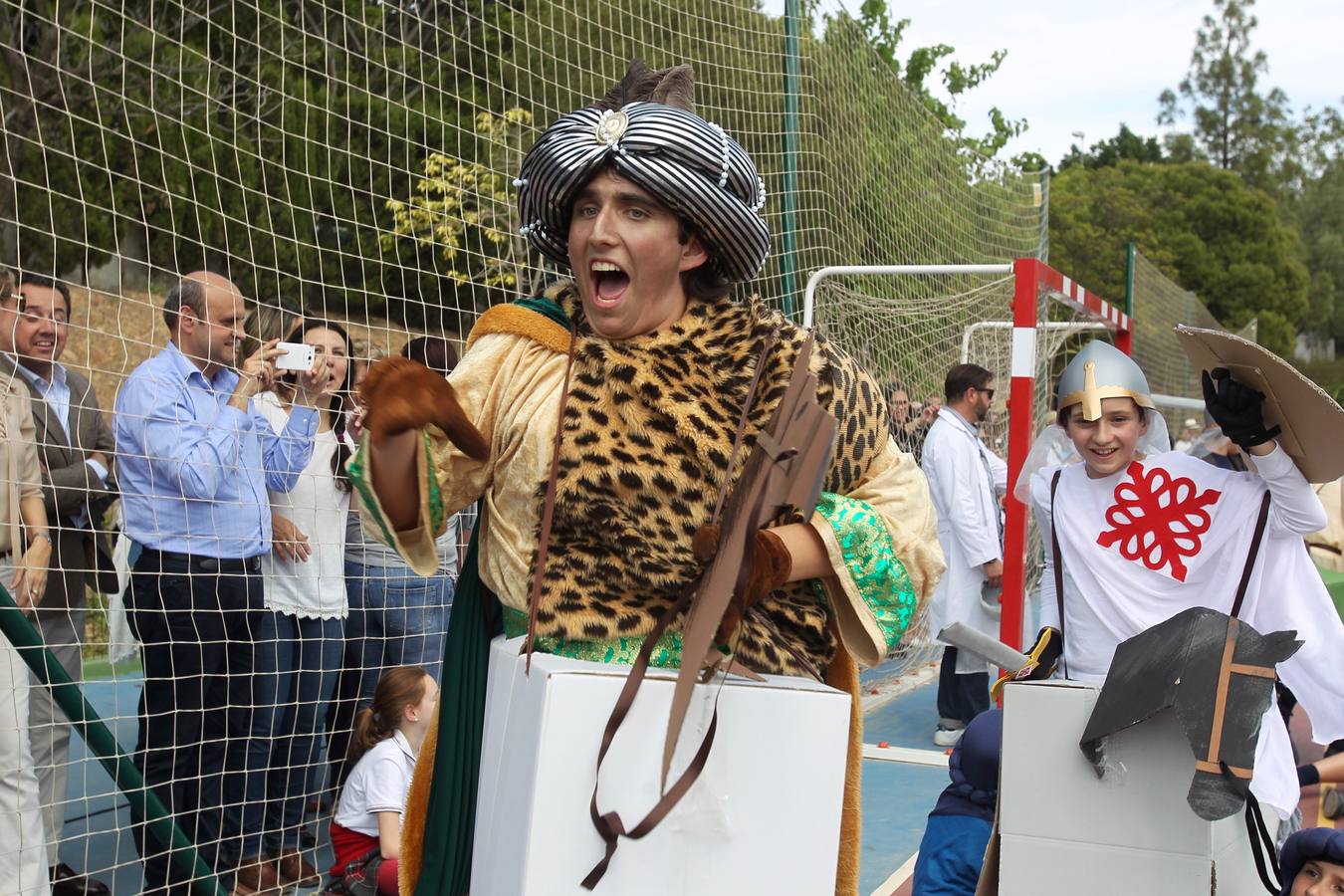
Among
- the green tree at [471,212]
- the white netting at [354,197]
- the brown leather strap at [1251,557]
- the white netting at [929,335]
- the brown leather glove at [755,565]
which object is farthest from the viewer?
the white netting at [929,335]

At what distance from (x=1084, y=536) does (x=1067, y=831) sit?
1057 millimetres

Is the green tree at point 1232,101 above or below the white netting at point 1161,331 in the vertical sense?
above

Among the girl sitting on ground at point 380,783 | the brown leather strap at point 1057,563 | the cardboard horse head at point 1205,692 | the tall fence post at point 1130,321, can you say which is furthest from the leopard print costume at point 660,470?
the tall fence post at point 1130,321

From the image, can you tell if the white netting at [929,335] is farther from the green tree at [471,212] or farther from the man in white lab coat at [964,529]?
the green tree at [471,212]

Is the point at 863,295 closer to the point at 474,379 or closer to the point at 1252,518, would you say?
the point at 1252,518

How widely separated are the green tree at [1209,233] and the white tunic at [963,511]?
32668 millimetres

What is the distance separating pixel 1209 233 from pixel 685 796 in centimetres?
4503

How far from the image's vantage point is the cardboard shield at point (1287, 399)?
9.92ft

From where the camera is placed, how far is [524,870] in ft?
5.20

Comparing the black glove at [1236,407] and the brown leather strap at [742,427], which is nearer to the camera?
the brown leather strap at [742,427]

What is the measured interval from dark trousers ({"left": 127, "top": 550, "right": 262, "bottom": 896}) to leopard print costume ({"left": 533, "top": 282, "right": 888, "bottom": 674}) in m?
2.44

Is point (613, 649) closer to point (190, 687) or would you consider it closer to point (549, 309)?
point (549, 309)

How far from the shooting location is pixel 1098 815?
2721 mm

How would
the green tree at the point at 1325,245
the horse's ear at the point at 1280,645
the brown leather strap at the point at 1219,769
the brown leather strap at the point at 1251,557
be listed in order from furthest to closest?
the green tree at the point at 1325,245
the brown leather strap at the point at 1251,557
the horse's ear at the point at 1280,645
the brown leather strap at the point at 1219,769
